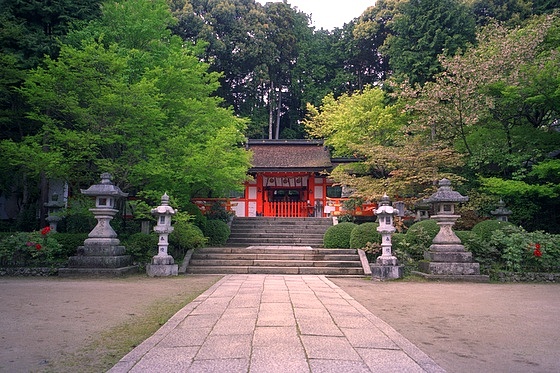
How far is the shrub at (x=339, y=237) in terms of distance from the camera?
13.8m

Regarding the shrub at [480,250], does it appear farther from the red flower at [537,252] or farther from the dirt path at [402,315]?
the dirt path at [402,315]

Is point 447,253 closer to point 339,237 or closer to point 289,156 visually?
point 339,237

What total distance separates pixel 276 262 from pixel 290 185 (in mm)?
12102

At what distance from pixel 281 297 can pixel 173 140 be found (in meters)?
6.59

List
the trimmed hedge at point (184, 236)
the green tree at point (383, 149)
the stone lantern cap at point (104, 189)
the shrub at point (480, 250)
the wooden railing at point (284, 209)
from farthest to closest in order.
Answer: the wooden railing at point (284, 209) < the green tree at point (383, 149) < the trimmed hedge at point (184, 236) < the shrub at point (480, 250) < the stone lantern cap at point (104, 189)

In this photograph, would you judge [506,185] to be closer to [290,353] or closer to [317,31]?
[290,353]

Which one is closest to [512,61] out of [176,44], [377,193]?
[377,193]

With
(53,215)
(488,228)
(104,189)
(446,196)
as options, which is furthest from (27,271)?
(488,228)

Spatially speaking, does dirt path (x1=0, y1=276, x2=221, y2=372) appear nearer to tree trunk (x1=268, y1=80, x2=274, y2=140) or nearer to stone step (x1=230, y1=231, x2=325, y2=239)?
stone step (x1=230, y1=231, x2=325, y2=239)

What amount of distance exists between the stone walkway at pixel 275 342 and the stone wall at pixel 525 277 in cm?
656

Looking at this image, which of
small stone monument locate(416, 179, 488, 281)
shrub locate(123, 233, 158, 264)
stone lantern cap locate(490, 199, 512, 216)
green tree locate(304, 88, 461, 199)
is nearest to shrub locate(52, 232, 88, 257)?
shrub locate(123, 233, 158, 264)

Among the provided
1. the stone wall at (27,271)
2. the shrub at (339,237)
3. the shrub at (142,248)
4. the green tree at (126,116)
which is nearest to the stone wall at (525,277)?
the shrub at (339,237)

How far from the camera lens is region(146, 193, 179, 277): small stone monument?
36.1 ft

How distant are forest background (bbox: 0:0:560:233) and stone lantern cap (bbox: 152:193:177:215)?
30.4 inches
